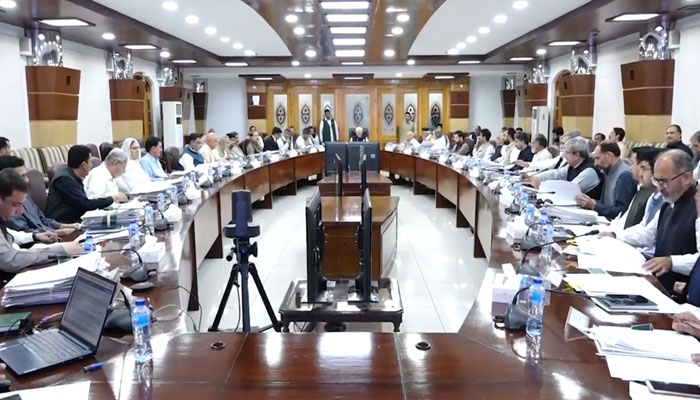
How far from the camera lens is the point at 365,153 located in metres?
7.66

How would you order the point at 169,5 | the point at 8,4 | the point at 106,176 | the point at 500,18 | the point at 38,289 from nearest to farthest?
the point at 38,289 < the point at 106,176 < the point at 8,4 < the point at 169,5 < the point at 500,18

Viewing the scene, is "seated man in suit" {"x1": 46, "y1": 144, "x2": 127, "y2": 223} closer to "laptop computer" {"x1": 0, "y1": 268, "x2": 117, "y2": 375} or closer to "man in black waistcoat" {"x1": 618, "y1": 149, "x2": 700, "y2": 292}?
"laptop computer" {"x1": 0, "y1": 268, "x2": 117, "y2": 375}

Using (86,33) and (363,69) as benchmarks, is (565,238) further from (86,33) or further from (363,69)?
(363,69)

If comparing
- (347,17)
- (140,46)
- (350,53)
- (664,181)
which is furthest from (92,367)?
(350,53)

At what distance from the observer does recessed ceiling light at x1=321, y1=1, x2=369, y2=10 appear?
6176 millimetres

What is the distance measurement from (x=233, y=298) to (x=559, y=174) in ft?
10.3

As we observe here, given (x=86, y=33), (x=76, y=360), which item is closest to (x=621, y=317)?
(x=76, y=360)

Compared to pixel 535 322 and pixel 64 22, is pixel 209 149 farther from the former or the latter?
pixel 535 322

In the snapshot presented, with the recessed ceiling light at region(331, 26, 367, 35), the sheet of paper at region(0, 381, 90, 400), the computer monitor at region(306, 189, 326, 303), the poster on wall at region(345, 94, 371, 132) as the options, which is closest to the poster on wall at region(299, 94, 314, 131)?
the poster on wall at region(345, 94, 371, 132)

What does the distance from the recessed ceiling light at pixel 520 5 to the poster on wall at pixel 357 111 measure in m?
10.0

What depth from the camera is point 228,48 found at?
429 inches

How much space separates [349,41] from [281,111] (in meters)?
7.77

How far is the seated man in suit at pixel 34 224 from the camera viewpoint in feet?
10.6

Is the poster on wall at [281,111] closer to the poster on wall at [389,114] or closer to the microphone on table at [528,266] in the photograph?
the poster on wall at [389,114]
